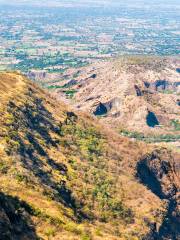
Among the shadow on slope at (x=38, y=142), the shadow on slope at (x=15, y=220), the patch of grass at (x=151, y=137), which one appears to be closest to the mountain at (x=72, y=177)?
the shadow on slope at (x=38, y=142)

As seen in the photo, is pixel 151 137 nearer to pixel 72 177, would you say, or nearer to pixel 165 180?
pixel 165 180

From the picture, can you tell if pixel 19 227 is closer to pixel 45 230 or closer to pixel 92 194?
pixel 45 230

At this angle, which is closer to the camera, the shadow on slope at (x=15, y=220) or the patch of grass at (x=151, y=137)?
the shadow on slope at (x=15, y=220)

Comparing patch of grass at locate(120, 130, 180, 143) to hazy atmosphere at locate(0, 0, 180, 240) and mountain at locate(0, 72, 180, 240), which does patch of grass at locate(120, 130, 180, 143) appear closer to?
hazy atmosphere at locate(0, 0, 180, 240)

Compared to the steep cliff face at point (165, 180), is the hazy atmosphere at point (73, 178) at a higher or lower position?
higher

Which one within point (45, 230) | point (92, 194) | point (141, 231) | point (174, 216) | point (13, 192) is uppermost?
point (13, 192)

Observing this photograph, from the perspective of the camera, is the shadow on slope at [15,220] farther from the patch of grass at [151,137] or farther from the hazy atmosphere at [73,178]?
the patch of grass at [151,137]

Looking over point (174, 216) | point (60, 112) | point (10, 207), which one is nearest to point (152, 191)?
point (174, 216)

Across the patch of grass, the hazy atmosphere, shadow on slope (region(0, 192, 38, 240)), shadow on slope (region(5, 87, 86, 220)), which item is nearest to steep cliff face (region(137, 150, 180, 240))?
the hazy atmosphere

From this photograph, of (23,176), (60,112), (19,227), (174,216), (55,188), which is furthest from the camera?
(60,112)
